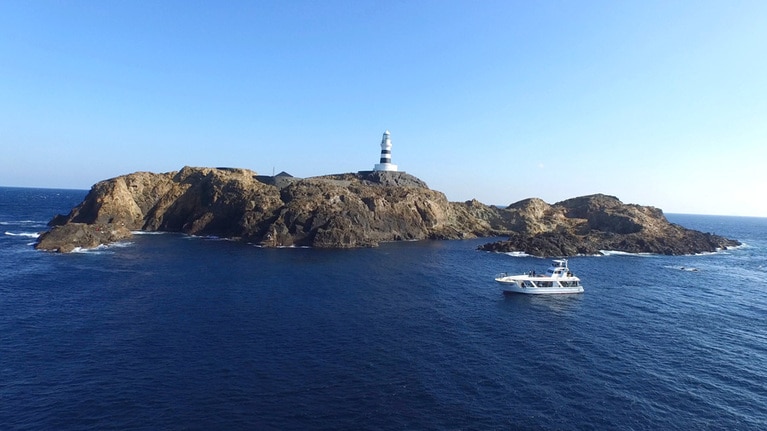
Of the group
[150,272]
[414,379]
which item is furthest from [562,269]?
[150,272]

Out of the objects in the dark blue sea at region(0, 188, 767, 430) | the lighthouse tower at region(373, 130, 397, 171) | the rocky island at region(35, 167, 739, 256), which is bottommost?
the dark blue sea at region(0, 188, 767, 430)

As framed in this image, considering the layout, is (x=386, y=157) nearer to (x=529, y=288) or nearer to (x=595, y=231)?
(x=595, y=231)

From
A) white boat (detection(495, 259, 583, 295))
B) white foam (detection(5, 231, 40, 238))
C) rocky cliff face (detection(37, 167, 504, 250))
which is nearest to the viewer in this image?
white boat (detection(495, 259, 583, 295))

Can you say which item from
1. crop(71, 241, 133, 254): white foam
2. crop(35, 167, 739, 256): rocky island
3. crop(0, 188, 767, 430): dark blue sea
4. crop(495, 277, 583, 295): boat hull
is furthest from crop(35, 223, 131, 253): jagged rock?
crop(495, 277, 583, 295): boat hull

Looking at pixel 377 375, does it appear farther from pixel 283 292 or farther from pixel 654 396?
pixel 283 292

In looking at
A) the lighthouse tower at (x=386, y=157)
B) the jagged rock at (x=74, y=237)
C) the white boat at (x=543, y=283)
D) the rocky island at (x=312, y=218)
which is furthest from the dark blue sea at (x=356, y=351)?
the lighthouse tower at (x=386, y=157)

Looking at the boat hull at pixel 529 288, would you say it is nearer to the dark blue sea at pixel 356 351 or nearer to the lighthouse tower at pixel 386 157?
the dark blue sea at pixel 356 351

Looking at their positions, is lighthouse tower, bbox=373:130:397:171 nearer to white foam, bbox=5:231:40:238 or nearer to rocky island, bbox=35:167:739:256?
rocky island, bbox=35:167:739:256
